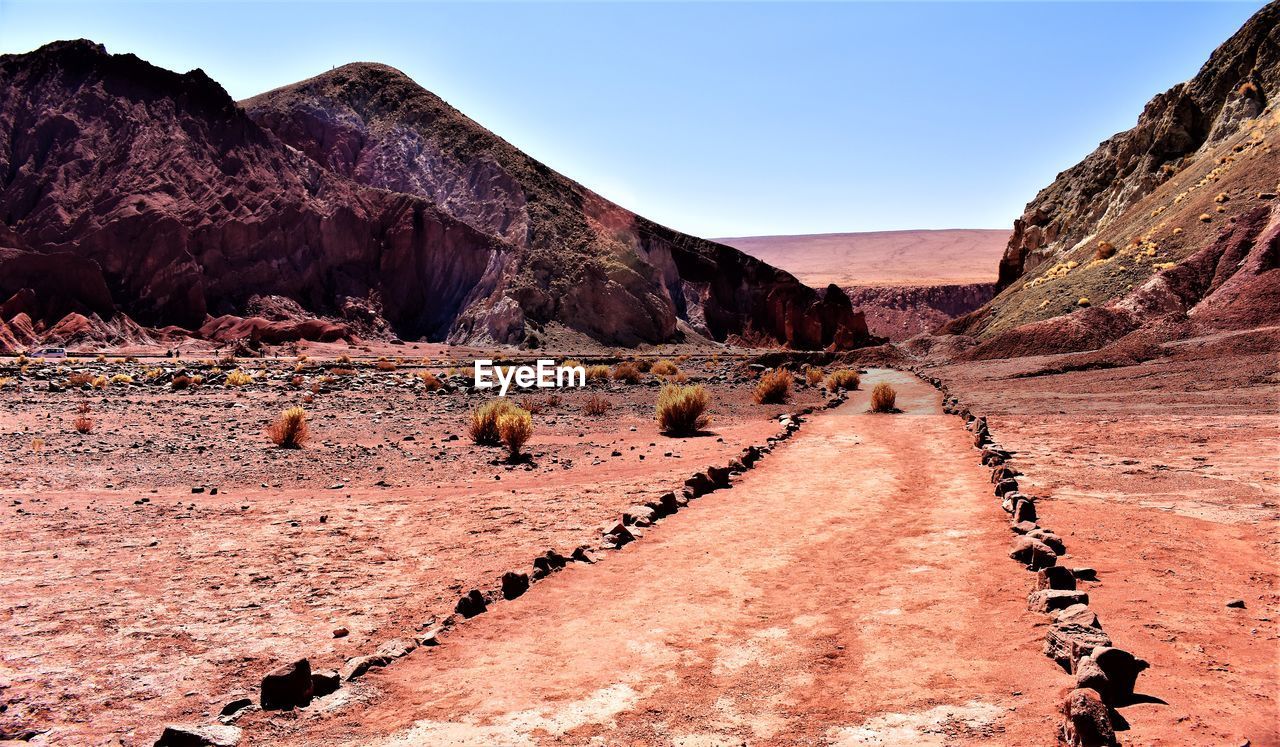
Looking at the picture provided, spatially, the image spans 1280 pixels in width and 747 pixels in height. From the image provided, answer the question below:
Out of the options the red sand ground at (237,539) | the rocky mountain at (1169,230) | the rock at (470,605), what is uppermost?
the rocky mountain at (1169,230)

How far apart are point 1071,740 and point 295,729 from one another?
161 inches

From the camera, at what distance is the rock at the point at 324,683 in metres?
5.25

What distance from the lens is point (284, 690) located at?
5.08 m

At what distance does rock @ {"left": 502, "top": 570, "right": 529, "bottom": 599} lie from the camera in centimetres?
728

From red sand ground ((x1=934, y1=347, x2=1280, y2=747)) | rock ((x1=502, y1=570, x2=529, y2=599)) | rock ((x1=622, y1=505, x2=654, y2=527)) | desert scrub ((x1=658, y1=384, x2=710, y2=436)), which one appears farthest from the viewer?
desert scrub ((x1=658, y1=384, x2=710, y2=436))

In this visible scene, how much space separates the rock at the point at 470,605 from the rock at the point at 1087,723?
4.34m

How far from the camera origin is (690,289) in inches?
3740

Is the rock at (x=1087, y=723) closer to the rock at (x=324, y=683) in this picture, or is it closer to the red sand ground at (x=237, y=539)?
the rock at (x=324, y=683)

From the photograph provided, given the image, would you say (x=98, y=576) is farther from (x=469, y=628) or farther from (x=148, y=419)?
(x=148, y=419)

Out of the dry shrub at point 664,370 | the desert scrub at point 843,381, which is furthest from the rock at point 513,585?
the dry shrub at point 664,370

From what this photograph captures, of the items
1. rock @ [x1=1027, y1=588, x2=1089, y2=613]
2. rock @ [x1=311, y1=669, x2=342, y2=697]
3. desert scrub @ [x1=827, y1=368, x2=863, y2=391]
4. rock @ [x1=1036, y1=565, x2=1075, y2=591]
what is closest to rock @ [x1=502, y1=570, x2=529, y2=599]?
rock @ [x1=311, y1=669, x2=342, y2=697]

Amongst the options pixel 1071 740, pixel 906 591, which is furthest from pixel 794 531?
pixel 1071 740

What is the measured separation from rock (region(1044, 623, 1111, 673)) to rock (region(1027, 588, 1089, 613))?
596mm

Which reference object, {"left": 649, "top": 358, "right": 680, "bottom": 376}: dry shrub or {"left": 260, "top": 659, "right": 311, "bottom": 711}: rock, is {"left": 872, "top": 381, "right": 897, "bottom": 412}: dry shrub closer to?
{"left": 649, "top": 358, "right": 680, "bottom": 376}: dry shrub
